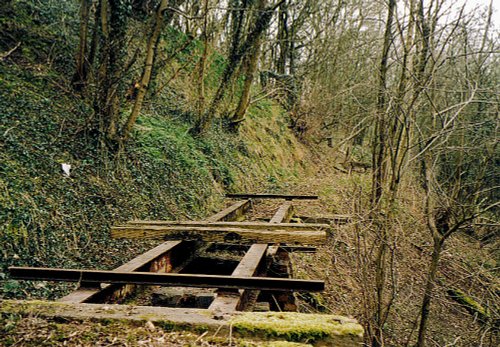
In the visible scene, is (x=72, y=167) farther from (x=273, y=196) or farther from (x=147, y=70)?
(x=273, y=196)

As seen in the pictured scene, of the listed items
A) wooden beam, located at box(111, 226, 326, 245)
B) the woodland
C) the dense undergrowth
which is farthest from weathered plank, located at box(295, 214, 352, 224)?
wooden beam, located at box(111, 226, 326, 245)

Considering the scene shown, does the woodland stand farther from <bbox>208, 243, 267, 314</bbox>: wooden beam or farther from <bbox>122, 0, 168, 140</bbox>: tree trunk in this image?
<bbox>208, 243, 267, 314</bbox>: wooden beam

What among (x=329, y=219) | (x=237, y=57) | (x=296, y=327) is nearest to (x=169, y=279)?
(x=296, y=327)

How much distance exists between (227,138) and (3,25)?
631cm

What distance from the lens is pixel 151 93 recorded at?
33.1ft

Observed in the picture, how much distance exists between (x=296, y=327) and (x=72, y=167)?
4.99 m

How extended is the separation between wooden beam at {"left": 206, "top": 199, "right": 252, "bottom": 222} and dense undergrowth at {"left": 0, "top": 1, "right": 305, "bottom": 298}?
88 centimetres

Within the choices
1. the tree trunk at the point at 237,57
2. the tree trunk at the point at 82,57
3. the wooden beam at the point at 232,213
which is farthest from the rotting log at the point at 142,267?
the tree trunk at the point at 237,57

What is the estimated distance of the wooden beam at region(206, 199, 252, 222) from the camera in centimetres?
602

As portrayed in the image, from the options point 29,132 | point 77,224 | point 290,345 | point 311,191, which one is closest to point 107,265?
point 77,224

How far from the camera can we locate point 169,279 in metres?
2.94

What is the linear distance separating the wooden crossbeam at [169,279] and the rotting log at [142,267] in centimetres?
10

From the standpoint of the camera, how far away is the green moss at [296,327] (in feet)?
6.73

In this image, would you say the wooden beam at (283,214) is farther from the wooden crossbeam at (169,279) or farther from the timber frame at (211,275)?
the wooden crossbeam at (169,279)
